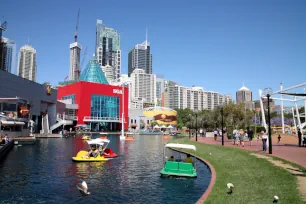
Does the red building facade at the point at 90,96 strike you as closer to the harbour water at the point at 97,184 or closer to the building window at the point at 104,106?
the building window at the point at 104,106

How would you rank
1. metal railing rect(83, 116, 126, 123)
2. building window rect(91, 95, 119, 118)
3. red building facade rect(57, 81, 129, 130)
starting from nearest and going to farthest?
red building facade rect(57, 81, 129, 130) → metal railing rect(83, 116, 126, 123) → building window rect(91, 95, 119, 118)

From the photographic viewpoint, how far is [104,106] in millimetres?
122188

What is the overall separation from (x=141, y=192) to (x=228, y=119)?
61.6 meters

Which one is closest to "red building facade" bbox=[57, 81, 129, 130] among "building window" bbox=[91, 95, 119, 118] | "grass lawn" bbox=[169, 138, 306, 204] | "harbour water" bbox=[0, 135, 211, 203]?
"building window" bbox=[91, 95, 119, 118]

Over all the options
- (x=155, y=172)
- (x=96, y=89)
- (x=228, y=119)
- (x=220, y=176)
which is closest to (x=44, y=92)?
(x=96, y=89)

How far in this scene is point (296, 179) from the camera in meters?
14.0

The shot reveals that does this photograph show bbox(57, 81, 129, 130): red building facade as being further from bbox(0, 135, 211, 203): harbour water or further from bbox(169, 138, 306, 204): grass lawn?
bbox(169, 138, 306, 204): grass lawn

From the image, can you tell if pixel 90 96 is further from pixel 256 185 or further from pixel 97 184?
pixel 256 185

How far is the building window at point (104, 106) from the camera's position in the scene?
11931cm

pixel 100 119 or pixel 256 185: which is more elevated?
pixel 100 119

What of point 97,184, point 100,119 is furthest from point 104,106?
point 97,184

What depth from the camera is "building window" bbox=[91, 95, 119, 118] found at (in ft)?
391

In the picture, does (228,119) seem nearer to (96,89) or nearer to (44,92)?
(44,92)

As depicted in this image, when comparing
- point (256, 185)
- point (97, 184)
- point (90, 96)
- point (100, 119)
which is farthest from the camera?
point (100, 119)
